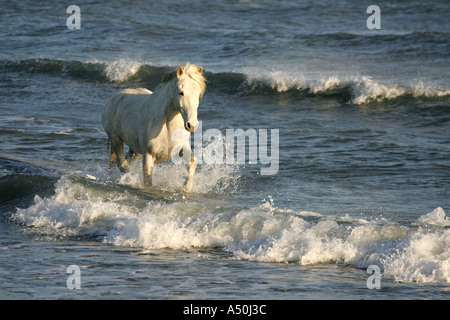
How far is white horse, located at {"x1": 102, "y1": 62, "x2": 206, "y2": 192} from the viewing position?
6801 mm

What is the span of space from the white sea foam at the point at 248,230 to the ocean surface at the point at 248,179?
0.06 feet

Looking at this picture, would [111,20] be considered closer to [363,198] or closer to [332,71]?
[332,71]

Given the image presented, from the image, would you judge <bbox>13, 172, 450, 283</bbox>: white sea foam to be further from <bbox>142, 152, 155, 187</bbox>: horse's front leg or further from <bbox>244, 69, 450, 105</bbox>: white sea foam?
<bbox>244, 69, 450, 105</bbox>: white sea foam

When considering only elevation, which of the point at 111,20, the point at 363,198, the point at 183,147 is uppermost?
the point at 111,20

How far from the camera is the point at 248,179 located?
8906mm

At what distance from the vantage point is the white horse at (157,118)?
22.3 ft

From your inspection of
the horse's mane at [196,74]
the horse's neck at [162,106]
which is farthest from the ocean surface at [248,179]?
the horse's mane at [196,74]

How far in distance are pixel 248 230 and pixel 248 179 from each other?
2.63m

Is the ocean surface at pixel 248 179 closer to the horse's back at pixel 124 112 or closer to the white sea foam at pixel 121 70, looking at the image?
the white sea foam at pixel 121 70

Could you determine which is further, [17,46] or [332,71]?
[17,46]

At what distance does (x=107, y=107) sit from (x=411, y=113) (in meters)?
6.91
